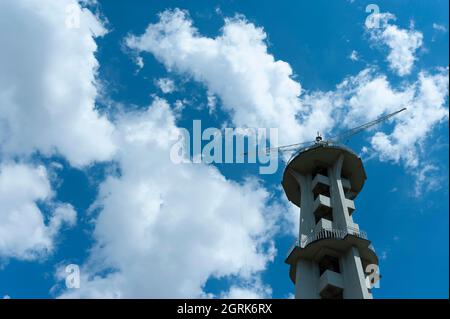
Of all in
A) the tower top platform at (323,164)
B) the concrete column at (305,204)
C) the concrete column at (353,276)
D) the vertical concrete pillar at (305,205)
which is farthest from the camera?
the tower top platform at (323,164)

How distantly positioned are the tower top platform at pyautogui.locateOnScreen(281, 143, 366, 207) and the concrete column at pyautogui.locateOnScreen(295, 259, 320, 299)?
656 inches

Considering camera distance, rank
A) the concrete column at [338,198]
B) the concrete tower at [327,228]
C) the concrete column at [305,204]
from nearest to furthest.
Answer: the concrete tower at [327,228]
the concrete column at [338,198]
the concrete column at [305,204]

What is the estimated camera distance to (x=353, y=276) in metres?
47.4

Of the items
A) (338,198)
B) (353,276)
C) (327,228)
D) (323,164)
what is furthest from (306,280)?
(323,164)

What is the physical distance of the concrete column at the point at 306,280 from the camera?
49.0 meters

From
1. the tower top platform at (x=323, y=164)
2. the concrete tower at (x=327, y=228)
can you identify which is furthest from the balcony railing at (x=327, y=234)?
the tower top platform at (x=323, y=164)

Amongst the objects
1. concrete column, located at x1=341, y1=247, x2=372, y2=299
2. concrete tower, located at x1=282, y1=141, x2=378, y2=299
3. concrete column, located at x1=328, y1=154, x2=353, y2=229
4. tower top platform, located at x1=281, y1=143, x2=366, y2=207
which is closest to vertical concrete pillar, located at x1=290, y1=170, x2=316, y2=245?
concrete tower, located at x1=282, y1=141, x2=378, y2=299

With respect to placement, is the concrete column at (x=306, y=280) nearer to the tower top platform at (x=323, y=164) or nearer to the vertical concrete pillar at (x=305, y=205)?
the vertical concrete pillar at (x=305, y=205)

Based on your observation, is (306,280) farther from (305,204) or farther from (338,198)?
(305,204)

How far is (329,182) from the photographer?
6194 centimetres

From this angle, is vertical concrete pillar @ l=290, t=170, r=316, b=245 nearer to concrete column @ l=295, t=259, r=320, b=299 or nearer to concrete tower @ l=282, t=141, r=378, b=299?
concrete tower @ l=282, t=141, r=378, b=299
